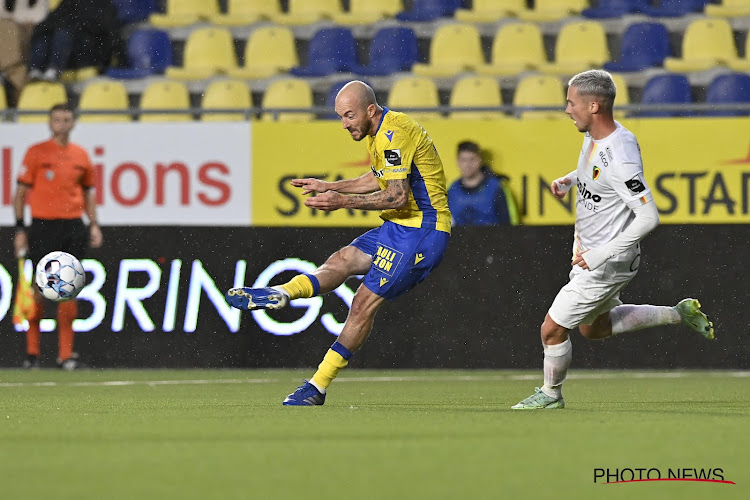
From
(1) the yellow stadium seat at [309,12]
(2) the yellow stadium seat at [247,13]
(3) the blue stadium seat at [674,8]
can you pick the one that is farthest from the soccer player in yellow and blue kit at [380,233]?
(2) the yellow stadium seat at [247,13]

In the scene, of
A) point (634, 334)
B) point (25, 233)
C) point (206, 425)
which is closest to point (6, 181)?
point (25, 233)

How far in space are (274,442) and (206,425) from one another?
3.23ft

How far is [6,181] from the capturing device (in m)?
14.5

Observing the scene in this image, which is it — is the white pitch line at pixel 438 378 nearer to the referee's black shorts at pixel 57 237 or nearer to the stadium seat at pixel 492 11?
the referee's black shorts at pixel 57 237

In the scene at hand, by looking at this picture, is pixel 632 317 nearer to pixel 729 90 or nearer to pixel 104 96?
pixel 729 90

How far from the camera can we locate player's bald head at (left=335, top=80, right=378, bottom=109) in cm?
834

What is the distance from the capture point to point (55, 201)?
13258mm

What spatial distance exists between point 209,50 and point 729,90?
6129mm

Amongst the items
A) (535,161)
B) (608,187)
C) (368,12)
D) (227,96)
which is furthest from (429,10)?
(608,187)

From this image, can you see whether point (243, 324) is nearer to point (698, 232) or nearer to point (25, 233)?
point (25, 233)

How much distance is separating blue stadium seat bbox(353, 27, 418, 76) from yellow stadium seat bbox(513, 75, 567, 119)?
1.69 metres

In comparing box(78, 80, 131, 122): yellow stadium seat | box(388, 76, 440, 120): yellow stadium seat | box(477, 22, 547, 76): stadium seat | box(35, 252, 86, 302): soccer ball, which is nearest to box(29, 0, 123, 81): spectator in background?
box(78, 80, 131, 122): yellow stadium seat

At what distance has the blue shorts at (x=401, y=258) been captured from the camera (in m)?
8.45

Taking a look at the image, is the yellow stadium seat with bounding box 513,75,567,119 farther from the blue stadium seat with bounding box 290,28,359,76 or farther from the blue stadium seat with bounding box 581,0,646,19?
the blue stadium seat with bounding box 290,28,359,76
